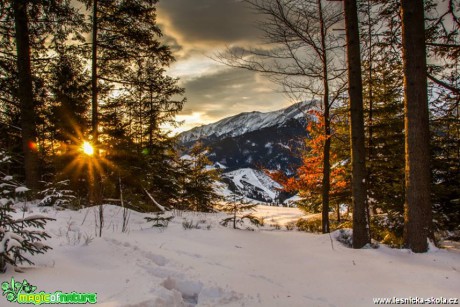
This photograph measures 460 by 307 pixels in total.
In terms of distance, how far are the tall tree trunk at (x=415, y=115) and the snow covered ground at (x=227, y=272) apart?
0.99m

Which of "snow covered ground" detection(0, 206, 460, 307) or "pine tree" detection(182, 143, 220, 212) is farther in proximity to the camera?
"pine tree" detection(182, 143, 220, 212)

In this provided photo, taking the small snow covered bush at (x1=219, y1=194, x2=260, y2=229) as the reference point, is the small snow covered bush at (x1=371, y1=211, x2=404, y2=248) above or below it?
below

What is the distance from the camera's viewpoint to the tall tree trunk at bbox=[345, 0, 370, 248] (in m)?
6.54

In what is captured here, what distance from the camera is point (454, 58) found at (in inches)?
325

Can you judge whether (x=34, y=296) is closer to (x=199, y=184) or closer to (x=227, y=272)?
(x=227, y=272)

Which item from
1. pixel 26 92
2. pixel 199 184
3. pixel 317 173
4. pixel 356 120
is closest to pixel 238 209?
pixel 356 120

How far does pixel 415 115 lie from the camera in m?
6.12

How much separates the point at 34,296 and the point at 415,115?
689 centimetres

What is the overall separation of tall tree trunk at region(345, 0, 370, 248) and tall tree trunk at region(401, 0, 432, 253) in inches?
34.1

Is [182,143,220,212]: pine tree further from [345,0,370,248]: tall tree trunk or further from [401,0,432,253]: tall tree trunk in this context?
[401,0,432,253]: tall tree trunk

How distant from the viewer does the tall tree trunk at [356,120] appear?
257 inches

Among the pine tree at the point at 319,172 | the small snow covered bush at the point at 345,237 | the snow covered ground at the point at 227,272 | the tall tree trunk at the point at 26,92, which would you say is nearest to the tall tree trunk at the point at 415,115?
the snow covered ground at the point at 227,272

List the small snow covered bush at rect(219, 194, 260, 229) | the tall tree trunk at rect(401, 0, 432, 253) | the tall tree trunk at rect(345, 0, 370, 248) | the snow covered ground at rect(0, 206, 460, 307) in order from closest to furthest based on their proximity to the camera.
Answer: the snow covered ground at rect(0, 206, 460, 307), the tall tree trunk at rect(401, 0, 432, 253), the tall tree trunk at rect(345, 0, 370, 248), the small snow covered bush at rect(219, 194, 260, 229)

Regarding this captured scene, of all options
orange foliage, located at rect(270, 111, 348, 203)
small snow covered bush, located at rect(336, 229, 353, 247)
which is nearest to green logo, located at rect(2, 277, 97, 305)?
small snow covered bush, located at rect(336, 229, 353, 247)
